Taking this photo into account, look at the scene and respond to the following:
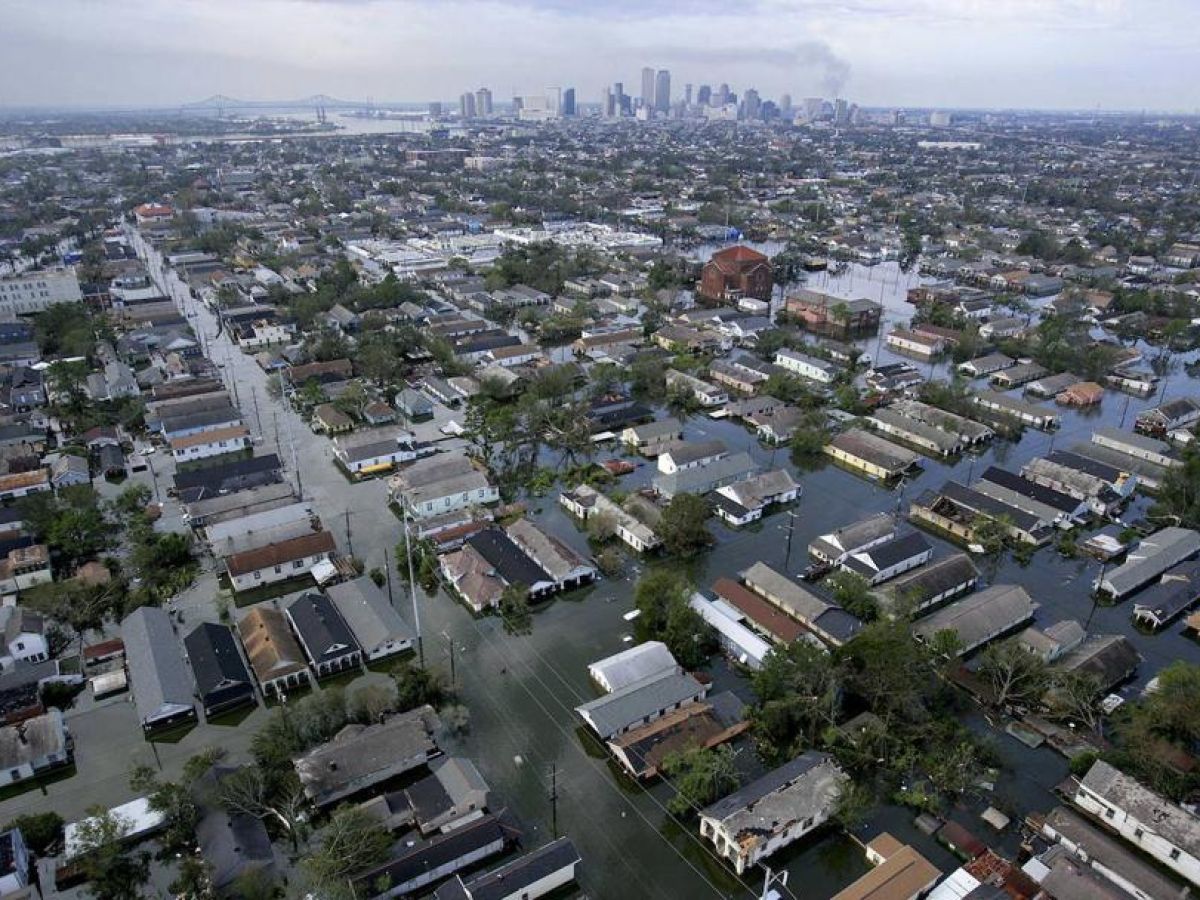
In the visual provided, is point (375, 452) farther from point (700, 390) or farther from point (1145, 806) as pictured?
point (1145, 806)

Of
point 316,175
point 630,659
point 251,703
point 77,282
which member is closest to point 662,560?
point 630,659

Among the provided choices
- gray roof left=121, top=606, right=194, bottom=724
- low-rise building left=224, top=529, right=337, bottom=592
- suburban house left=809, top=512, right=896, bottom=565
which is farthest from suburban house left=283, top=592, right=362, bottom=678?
suburban house left=809, top=512, right=896, bottom=565

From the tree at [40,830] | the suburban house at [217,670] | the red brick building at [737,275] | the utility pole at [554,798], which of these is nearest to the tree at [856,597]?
the utility pole at [554,798]

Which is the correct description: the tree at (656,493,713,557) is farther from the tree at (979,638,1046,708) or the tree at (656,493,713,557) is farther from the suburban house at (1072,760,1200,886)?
the suburban house at (1072,760,1200,886)

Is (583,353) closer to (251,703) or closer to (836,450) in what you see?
(836,450)

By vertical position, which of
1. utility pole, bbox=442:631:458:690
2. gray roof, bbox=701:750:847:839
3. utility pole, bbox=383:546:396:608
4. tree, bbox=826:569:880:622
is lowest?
utility pole, bbox=442:631:458:690

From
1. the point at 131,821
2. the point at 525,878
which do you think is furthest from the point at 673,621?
the point at 131,821
